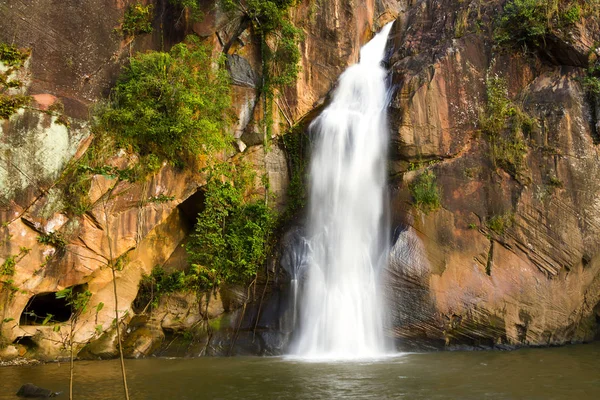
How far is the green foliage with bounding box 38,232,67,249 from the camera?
38.2 ft

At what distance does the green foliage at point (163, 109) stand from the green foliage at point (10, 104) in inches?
72.0

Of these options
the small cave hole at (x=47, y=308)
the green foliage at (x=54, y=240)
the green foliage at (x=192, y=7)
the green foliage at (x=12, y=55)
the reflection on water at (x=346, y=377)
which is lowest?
the reflection on water at (x=346, y=377)

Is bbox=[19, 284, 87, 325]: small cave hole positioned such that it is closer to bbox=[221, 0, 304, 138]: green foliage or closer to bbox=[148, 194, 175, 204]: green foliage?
bbox=[148, 194, 175, 204]: green foliage

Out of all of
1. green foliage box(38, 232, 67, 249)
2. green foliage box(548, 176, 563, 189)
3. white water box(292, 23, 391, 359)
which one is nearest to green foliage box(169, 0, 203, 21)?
white water box(292, 23, 391, 359)

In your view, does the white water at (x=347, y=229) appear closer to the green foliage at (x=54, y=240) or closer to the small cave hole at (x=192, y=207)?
the small cave hole at (x=192, y=207)

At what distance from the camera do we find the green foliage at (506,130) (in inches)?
522

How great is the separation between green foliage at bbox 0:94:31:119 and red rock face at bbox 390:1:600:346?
9.51m

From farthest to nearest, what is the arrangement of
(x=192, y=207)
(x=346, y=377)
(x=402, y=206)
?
(x=192, y=207), (x=402, y=206), (x=346, y=377)

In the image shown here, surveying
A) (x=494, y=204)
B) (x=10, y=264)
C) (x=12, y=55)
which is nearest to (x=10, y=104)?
(x=12, y=55)

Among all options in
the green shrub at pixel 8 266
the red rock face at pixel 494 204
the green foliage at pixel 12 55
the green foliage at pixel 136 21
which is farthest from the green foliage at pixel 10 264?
the red rock face at pixel 494 204

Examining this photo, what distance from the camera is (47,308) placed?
1376cm

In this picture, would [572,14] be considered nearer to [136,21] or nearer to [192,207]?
[192,207]

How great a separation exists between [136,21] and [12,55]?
3518mm

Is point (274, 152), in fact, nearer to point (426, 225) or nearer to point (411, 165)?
point (411, 165)
